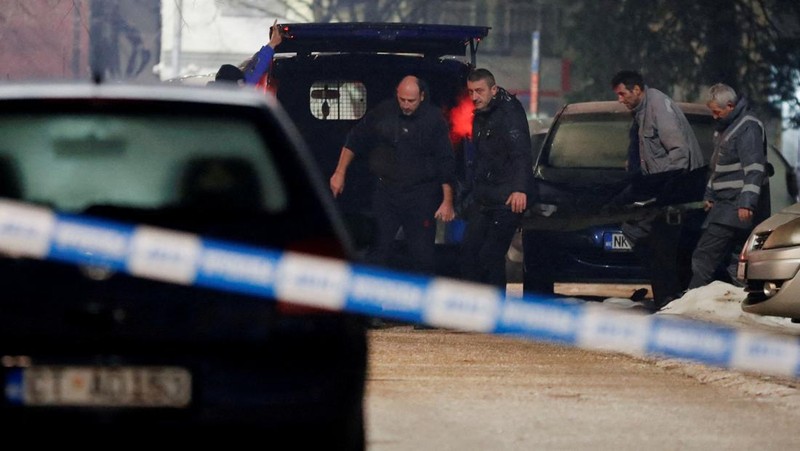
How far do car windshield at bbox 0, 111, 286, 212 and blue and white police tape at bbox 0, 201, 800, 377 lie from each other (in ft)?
0.33

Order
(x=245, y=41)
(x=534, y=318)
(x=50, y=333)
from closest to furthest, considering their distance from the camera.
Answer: (x=50, y=333) → (x=534, y=318) → (x=245, y=41)

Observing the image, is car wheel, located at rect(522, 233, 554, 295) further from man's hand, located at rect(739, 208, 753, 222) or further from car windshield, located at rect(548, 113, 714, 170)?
man's hand, located at rect(739, 208, 753, 222)

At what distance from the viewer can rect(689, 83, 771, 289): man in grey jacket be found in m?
13.5

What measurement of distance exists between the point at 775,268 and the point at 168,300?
20.5 ft

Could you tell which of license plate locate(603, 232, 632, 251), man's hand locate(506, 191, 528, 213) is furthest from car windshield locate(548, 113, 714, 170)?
man's hand locate(506, 191, 528, 213)

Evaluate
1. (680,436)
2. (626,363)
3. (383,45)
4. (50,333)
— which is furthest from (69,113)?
(383,45)

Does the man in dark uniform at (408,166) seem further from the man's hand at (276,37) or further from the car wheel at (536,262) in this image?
the car wheel at (536,262)

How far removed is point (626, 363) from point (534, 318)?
13.7ft

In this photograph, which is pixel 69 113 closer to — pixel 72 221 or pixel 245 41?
pixel 72 221

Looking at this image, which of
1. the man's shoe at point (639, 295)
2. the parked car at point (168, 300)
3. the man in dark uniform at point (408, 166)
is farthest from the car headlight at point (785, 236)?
the parked car at point (168, 300)

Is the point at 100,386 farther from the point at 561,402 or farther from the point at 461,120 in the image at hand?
the point at 461,120

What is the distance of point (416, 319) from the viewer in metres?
13.4

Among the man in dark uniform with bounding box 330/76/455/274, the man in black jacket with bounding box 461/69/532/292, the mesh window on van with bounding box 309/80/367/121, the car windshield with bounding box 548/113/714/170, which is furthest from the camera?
the car windshield with bounding box 548/113/714/170

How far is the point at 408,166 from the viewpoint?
12938 millimetres
